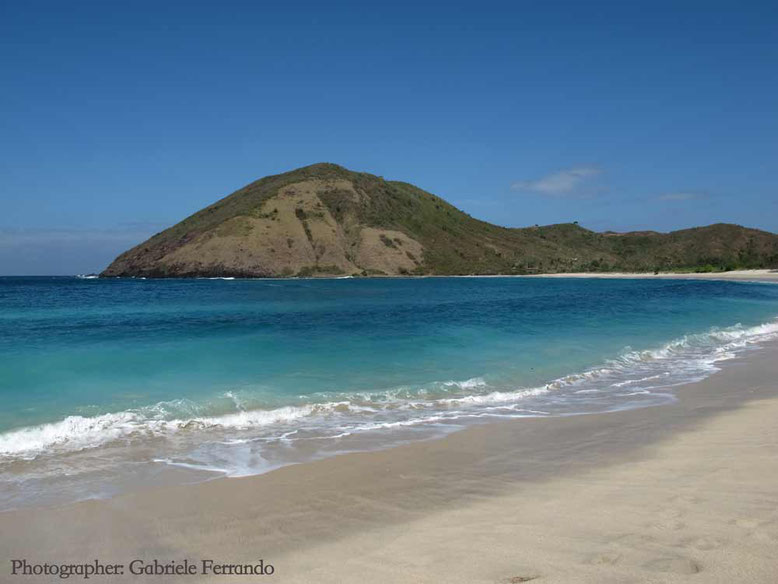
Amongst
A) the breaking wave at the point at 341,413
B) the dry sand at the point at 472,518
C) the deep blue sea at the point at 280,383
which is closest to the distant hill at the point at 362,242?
the deep blue sea at the point at 280,383

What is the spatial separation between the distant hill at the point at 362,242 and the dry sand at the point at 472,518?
10327cm

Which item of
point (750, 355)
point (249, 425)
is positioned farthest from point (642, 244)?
point (249, 425)

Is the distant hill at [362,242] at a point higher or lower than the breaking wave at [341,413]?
higher

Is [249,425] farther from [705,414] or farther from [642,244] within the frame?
[642,244]

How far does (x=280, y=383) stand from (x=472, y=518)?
8033 mm

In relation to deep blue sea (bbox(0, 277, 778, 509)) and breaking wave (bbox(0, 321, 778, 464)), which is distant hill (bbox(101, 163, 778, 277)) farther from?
breaking wave (bbox(0, 321, 778, 464))

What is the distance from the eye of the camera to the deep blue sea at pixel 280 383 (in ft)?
25.9

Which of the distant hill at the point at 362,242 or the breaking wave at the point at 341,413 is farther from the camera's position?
the distant hill at the point at 362,242

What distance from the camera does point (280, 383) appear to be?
1264 cm

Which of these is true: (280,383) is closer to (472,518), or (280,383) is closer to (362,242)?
(472,518)

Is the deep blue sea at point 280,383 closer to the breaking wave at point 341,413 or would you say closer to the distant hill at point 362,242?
the breaking wave at point 341,413

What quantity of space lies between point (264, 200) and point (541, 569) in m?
132

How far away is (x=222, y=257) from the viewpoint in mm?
109500

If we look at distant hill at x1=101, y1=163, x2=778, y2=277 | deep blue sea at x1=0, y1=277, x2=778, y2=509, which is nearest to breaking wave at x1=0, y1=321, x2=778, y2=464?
deep blue sea at x1=0, y1=277, x2=778, y2=509
